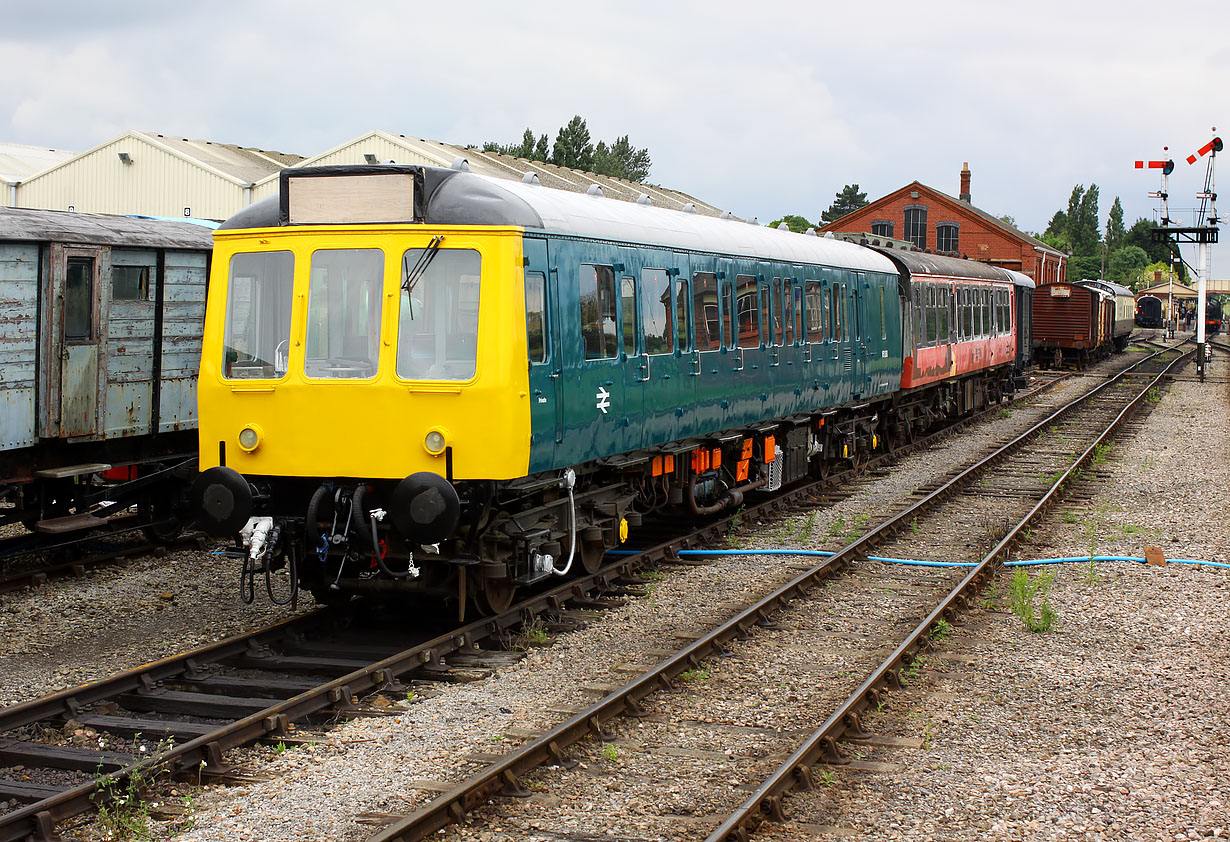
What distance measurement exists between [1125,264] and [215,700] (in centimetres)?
15649

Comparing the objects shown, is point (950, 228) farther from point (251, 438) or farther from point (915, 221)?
point (251, 438)

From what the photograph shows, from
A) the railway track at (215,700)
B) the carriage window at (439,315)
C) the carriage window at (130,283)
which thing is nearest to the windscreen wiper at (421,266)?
the carriage window at (439,315)

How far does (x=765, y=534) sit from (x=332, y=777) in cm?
822

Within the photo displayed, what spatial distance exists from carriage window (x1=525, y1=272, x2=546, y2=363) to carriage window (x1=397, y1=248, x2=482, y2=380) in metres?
0.40

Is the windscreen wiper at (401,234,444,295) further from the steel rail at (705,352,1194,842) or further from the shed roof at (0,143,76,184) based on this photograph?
the shed roof at (0,143,76,184)

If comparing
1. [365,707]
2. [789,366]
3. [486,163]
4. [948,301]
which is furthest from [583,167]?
[365,707]

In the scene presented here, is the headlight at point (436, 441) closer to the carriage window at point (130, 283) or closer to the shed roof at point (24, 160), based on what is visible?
the carriage window at point (130, 283)

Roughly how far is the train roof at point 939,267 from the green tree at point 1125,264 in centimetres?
12155

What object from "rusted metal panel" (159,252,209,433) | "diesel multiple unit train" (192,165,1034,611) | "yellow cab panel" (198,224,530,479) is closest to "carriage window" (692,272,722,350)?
"diesel multiple unit train" (192,165,1034,611)

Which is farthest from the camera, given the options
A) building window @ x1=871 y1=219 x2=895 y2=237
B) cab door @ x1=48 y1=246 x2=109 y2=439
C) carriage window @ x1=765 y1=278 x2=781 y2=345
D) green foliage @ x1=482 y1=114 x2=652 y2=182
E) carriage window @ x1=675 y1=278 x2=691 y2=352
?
green foliage @ x1=482 y1=114 x2=652 y2=182

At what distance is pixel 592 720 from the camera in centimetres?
741

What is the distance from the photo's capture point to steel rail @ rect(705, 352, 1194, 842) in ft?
20.0

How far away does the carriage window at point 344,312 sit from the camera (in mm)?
8852

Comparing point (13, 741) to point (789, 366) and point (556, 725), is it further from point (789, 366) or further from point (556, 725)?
point (789, 366)
